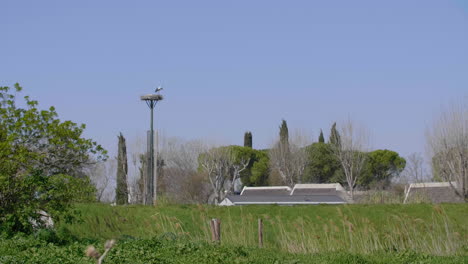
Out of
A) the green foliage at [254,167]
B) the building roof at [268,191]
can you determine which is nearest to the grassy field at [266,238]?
the building roof at [268,191]

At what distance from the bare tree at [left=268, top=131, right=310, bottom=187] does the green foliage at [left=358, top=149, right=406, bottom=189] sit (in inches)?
192

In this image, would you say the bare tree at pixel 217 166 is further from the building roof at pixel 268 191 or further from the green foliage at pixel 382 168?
the green foliage at pixel 382 168

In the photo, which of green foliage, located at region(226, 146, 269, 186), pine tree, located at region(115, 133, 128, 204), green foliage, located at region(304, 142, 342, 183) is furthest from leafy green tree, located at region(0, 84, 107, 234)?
green foliage, located at region(226, 146, 269, 186)

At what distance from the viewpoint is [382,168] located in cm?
4706

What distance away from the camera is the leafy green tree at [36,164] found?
32.7 feet

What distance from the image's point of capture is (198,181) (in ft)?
139

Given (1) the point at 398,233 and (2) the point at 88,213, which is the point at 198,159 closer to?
(2) the point at 88,213

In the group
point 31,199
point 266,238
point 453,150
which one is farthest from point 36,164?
point 453,150

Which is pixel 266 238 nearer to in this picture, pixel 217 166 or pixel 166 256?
pixel 166 256

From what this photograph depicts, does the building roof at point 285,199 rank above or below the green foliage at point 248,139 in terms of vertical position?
A: below

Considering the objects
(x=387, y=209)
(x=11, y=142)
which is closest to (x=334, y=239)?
(x=387, y=209)

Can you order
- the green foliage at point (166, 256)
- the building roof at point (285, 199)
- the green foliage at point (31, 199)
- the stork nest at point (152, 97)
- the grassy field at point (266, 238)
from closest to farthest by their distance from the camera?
the green foliage at point (166, 256)
the grassy field at point (266, 238)
the green foliage at point (31, 199)
the stork nest at point (152, 97)
the building roof at point (285, 199)

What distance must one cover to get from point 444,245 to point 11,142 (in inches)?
362

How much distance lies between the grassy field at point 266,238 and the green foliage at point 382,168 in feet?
95.2
